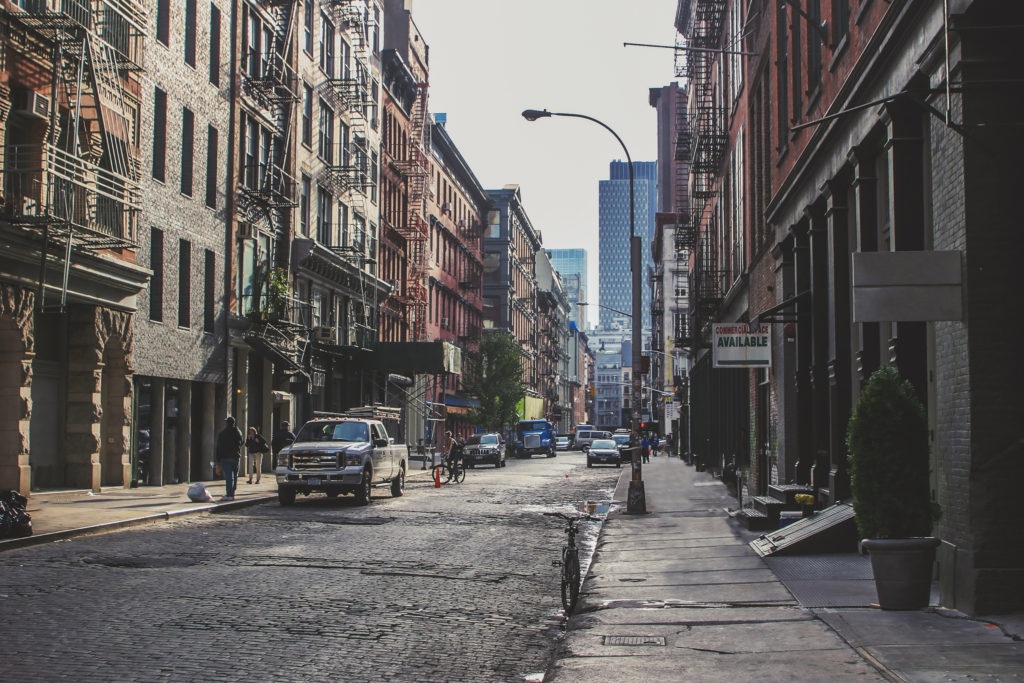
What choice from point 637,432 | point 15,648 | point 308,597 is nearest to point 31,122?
point 637,432

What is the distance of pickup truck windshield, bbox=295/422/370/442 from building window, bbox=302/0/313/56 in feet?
68.8

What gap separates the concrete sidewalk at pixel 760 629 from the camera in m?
7.73

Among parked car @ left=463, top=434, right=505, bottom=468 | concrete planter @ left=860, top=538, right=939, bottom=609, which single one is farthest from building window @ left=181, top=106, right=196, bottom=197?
concrete planter @ left=860, top=538, right=939, bottom=609

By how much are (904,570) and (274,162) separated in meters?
32.7

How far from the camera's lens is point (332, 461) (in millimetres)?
24234

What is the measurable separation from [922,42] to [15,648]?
1042 cm

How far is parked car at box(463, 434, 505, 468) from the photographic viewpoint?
53000mm

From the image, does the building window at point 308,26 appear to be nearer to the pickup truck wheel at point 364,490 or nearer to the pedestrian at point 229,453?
the pedestrian at point 229,453

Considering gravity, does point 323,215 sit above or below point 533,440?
above

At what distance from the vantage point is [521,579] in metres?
13.4

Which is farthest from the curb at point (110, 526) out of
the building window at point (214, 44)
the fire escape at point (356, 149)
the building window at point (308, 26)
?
the building window at point (308, 26)

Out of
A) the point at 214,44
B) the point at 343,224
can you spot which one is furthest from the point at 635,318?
the point at 343,224

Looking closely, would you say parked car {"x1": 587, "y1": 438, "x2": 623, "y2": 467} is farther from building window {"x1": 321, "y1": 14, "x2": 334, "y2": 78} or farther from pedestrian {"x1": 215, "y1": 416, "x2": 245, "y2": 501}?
pedestrian {"x1": 215, "y1": 416, "x2": 245, "y2": 501}

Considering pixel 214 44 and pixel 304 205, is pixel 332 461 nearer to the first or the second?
pixel 214 44
